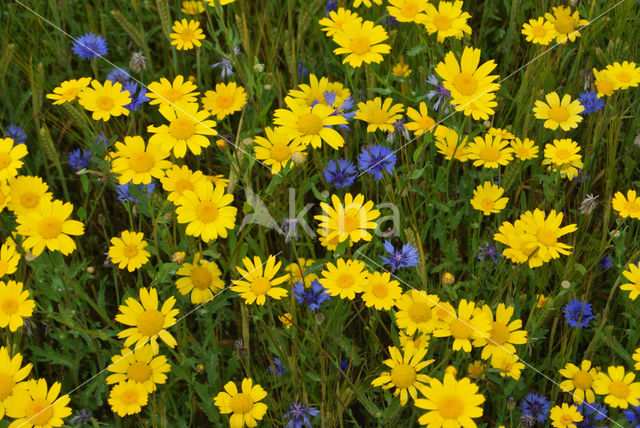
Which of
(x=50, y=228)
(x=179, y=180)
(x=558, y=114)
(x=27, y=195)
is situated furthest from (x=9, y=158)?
(x=558, y=114)

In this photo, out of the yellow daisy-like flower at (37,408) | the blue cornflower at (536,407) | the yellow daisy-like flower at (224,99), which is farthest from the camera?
the yellow daisy-like flower at (224,99)

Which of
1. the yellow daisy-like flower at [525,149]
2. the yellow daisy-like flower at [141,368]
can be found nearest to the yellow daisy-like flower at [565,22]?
the yellow daisy-like flower at [525,149]

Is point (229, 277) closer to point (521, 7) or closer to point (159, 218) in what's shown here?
point (159, 218)

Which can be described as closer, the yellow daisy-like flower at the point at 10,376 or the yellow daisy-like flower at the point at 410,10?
the yellow daisy-like flower at the point at 10,376

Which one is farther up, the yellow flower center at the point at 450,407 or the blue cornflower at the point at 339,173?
the blue cornflower at the point at 339,173

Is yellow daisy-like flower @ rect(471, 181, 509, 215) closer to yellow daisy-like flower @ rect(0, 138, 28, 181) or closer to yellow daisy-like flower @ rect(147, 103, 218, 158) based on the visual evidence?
yellow daisy-like flower @ rect(147, 103, 218, 158)

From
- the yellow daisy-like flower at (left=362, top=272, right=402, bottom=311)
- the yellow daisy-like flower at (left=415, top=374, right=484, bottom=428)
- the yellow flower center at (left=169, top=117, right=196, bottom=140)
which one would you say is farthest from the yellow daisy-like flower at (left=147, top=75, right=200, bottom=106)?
the yellow daisy-like flower at (left=415, top=374, right=484, bottom=428)

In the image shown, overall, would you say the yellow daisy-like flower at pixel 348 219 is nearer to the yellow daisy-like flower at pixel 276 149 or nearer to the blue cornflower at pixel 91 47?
the yellow daisy-like flower at pixel 276 149
